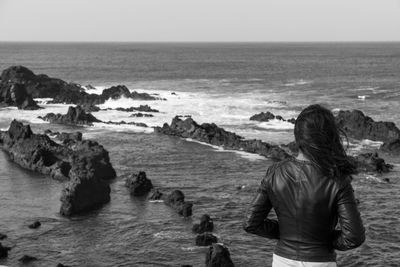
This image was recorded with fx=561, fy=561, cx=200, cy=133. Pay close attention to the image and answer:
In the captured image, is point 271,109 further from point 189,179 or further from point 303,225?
point 303,225

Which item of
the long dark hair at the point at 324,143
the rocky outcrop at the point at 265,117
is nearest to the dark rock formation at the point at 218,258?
the long dark hair at the point at 324,143

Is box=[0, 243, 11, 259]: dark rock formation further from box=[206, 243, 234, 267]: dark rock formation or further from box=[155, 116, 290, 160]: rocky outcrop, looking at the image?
box=[155, 116, 290, 160]: rocky outcrop

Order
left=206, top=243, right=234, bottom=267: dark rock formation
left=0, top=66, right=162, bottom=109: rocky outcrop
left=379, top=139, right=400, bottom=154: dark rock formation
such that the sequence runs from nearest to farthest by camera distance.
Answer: left=206, top=243, right=234, bottom=267: dark rock formation
left=379, top=139, right=400, bottom=154: dark rock formation
left=0, top=66, right=162, bottom=109: rocky outcrop

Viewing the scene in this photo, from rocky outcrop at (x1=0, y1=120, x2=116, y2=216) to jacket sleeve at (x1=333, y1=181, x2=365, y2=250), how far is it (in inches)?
1267

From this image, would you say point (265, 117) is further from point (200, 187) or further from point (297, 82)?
point (297, 82)

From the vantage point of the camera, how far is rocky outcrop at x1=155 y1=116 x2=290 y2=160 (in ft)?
168

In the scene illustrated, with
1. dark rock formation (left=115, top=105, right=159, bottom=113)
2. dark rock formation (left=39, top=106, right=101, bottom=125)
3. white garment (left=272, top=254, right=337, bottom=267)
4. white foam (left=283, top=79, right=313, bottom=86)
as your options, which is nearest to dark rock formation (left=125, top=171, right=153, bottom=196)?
dark rock formation (left=39, top=106, right=101, bottom=125)

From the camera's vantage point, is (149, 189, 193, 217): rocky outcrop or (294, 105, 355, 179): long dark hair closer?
(294, 105, 355, 179): long dark hair

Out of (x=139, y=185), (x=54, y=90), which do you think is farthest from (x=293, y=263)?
(x=54, y=90)

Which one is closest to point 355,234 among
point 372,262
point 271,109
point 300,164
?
point 300,164

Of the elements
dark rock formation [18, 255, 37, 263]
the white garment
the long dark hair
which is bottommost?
dark rock formation [18, 255, 37, 263]

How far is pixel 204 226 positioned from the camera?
1236 inches

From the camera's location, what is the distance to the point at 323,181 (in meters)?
4.83

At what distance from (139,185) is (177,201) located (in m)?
4.79
